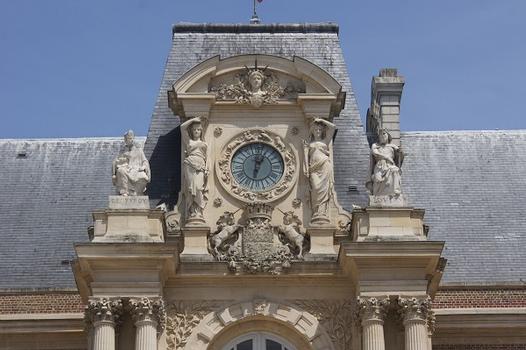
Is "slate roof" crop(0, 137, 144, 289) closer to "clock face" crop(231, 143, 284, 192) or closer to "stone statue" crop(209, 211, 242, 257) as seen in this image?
"stone statue" crop(209, 211, 242, 257)

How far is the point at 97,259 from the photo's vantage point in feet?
109

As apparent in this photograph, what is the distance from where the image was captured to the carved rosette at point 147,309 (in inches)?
1296

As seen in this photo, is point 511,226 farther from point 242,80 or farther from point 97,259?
point 97,259

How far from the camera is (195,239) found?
3428 cm

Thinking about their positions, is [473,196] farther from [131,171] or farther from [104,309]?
[104,309]

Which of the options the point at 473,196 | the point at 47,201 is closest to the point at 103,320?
the point at 47,201

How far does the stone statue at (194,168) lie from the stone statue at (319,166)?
2.42 meters

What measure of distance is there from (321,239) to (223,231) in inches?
89.1

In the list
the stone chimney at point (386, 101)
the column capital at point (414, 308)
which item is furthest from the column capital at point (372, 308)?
the stone chimney at point (386, 101)

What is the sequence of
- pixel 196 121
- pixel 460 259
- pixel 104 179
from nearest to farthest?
pixel 196 121 → pixel 460 259 → pixel 104 179

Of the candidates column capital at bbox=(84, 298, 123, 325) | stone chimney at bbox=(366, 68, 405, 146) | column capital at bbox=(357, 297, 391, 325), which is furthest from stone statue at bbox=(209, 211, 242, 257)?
stone chimney at bbox=(366, 68, 405, 146)

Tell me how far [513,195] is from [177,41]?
1012 cm

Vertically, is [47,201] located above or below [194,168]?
above

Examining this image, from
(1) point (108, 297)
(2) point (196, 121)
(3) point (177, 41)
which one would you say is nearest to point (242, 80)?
(2) point (196, 121)
